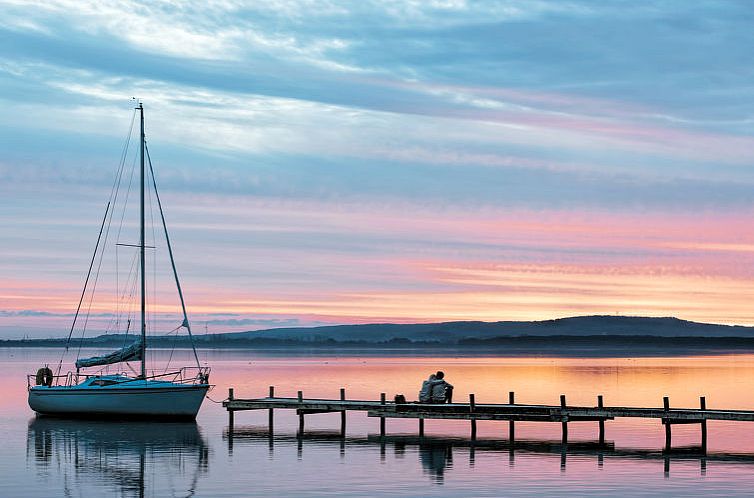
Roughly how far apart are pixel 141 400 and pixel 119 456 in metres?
12.4

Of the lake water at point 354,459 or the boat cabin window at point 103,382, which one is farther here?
the boat cabin window at point 103,382

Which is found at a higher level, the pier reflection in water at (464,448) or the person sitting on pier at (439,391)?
the person sitting on pier at (439,391)

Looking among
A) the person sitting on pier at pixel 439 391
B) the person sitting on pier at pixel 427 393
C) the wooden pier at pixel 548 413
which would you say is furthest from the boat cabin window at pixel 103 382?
the person sitting on pier at pixel 439 391

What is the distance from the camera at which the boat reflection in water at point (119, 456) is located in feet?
118

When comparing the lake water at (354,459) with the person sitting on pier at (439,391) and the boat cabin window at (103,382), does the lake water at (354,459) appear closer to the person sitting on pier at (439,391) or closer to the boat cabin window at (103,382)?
the person sitting on pier at (439,391)

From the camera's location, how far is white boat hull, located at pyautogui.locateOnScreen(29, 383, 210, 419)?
56.1 meters

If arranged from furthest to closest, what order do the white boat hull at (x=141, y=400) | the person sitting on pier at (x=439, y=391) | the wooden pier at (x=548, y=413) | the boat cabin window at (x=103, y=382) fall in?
the boat cabin window at (x=103, y=382)
the white boat hull at (x=141, y=400)
the person sitting on pier at (x=439, y=391)
the wooden pier at (x=548, y=413)

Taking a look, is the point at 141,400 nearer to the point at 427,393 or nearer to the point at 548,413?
the point at 427,393

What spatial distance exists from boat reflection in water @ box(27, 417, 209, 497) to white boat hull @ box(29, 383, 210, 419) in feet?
1.69

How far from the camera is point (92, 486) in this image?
35.8 meters

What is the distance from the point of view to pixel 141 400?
56156mm

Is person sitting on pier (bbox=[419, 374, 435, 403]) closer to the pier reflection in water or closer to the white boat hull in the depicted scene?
the pier reflection in water

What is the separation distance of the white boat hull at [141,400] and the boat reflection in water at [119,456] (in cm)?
52

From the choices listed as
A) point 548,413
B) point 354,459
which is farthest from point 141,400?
point 548,413
